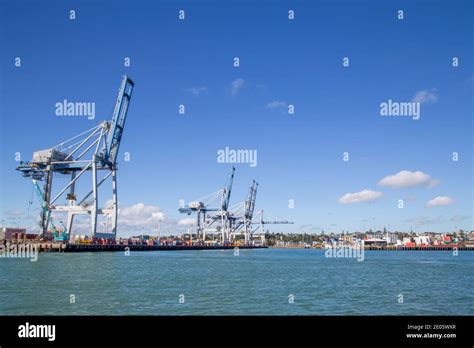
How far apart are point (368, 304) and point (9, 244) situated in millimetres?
67215

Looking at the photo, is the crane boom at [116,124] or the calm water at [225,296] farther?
the crane boom at [116,124]

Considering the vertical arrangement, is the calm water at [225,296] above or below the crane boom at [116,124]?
below

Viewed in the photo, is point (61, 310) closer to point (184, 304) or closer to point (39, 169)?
point (184, 304)

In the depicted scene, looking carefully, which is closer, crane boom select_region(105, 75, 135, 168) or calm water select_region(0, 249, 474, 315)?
calm water select_region(0, 249, 474, 315)

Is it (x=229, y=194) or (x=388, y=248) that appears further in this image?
(x=388, y=248)

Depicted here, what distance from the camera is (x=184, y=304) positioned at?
18547 millimetres

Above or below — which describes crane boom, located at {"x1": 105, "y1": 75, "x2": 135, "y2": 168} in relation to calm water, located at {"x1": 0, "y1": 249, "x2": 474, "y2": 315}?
above

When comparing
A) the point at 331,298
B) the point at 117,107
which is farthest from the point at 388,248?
the point at 331,298

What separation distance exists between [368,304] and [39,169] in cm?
6288

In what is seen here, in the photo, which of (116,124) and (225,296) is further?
(116,124)
